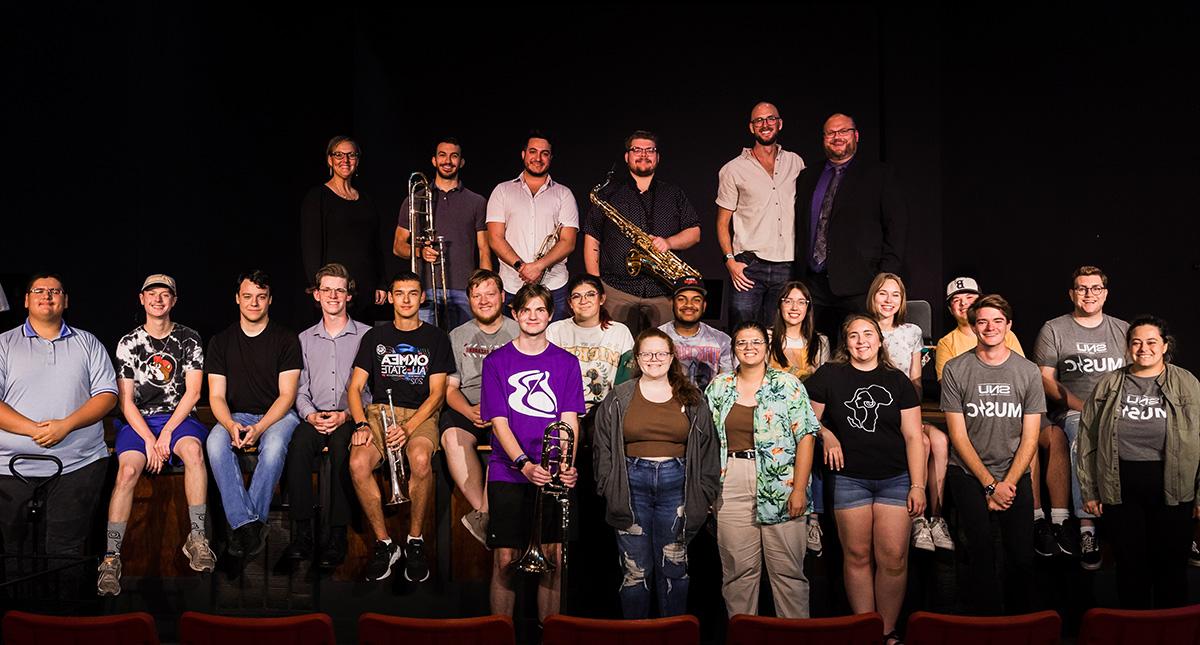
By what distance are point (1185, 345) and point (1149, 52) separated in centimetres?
200

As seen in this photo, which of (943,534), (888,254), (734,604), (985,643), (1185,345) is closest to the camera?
(985,643)

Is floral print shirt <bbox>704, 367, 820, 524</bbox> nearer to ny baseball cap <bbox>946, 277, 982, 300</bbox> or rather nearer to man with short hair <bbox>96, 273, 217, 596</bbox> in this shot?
ny baseball cap <bbox>946, 277, 982, 300</bbox>

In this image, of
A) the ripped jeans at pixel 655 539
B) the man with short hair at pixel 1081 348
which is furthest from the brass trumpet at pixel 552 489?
the man with short hair at pixel 1081 348

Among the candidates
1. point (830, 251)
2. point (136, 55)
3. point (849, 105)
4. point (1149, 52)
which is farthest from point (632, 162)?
point (1149, 52)

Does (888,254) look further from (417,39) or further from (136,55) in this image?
(136,55)

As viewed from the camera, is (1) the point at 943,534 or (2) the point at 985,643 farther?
(1) the point at 943,534

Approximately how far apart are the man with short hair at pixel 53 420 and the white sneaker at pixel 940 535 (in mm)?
3914

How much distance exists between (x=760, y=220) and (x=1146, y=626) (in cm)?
345

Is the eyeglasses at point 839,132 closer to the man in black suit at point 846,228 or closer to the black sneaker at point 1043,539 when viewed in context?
the man in black suit at point 846,228

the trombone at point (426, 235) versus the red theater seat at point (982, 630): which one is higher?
the trombone at point (426, 235)

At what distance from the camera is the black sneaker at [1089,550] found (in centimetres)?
464

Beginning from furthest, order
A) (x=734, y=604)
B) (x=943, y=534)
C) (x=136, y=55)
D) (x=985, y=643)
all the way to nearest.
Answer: (x=136, y=55) < (x=943, y=534) < (x=734, y=604) < (x=985, y=643)

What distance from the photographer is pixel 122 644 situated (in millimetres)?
2803

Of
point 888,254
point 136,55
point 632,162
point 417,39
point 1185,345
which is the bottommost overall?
point 1185,345
